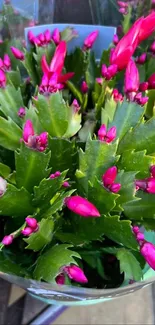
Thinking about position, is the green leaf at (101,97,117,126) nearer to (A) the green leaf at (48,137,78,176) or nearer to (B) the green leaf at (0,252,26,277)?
(A) the green leaf at (48,137,78,176)

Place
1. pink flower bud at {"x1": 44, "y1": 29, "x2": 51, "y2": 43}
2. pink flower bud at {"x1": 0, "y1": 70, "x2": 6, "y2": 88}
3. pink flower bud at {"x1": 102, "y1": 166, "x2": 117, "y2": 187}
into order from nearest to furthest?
pink flower bud at {"x1": 102, "y1": 166, "x2": 117, "y2": 187}, pink flower bud at {"x1": 0, "y1": 70, "x2": 6, "y2": 88}, pink flower bud at {"x1": 44, "y1": 29, "x2": 51, "y2": 43}

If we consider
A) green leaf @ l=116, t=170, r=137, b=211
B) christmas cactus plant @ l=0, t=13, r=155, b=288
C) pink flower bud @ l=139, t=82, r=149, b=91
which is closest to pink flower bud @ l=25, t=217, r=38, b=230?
christmas cactus plant @ l=0, t=13, r=155, b=288

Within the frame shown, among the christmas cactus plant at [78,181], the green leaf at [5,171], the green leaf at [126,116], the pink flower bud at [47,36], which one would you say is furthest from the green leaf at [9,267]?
the pink flower bud at [47,36]

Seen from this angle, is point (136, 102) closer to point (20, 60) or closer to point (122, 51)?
point (122, 51)

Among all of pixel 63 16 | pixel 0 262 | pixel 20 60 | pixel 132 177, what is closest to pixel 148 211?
pixel 132 177

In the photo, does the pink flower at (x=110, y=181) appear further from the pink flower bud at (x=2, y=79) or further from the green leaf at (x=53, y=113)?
the pink flower bud at (x=2, y=79)

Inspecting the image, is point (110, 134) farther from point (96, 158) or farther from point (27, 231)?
point (27, 231)
